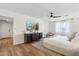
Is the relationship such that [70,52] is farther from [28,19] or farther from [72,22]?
[28,19]

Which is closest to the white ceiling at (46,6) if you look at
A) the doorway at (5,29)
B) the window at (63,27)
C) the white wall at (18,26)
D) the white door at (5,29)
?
the window at (63,27)

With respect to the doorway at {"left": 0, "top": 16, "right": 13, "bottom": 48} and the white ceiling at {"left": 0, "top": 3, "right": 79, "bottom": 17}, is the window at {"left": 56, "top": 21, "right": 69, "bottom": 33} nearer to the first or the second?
the white ceiling at {"left": 0, "top": 3, "right": 79, "bottom": 17}

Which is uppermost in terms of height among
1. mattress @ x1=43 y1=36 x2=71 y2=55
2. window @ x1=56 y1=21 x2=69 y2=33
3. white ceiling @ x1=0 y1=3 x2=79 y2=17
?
white ceiling @ x1=0 y1=3 x2=79 y2=17

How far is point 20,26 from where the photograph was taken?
4418 millimetres

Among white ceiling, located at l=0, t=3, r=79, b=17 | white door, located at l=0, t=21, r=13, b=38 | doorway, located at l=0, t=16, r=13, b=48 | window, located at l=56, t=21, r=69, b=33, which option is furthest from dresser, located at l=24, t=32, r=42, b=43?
white door, located at l=0, t=21, r=13, b=38

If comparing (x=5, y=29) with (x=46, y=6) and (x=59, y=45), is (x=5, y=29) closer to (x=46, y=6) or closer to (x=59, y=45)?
(x=46, y=6)

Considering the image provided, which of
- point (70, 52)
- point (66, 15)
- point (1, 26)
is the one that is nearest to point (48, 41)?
point (70, 52)

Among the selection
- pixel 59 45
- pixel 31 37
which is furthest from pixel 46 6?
pixel 31 37

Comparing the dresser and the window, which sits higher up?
the window

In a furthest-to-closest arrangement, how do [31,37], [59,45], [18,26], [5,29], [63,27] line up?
[5,29] < [31,37] < [18,26] < [63,27] < [59,45]

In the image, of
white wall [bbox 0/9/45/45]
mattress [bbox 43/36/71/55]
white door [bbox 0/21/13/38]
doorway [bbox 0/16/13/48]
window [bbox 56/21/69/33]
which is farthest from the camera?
white door [bbox 0/21/13/38]

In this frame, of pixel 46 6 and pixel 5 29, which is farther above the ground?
pixel 46 6

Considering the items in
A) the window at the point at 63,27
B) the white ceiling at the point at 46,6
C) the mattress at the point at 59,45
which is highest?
the white ceiling at the point at 46,6

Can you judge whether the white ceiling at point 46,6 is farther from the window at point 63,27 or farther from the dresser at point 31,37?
the dresser at point 31,37
